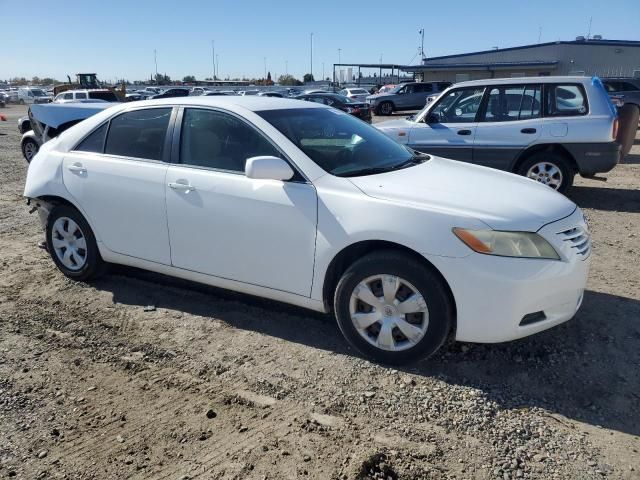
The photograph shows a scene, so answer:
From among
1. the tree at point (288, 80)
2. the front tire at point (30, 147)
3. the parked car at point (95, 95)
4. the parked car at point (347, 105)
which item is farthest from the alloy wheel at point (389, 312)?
the tree at point (288, 80)

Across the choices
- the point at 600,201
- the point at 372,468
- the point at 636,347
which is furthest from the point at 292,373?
the point at 600,201

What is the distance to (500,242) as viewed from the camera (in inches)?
120

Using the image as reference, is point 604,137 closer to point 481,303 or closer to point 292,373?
point 481,303

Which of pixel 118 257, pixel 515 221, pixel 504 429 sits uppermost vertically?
pixel 515 221

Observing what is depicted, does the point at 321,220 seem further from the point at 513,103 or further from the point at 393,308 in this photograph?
the point at 513,103

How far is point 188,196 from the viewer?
3.88 meters

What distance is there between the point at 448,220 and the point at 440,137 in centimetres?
540

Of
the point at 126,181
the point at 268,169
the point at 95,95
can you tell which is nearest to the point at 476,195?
the point at 268,169

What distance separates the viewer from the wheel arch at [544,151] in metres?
7.59

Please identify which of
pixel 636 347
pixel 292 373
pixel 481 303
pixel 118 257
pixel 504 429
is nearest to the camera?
pixel 504 429

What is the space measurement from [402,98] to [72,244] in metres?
27.5

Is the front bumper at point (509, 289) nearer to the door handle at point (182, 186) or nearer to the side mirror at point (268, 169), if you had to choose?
the side mirror at point (268, 169)

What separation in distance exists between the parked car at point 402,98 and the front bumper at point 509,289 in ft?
91.3

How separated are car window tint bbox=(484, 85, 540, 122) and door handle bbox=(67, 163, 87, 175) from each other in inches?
231
